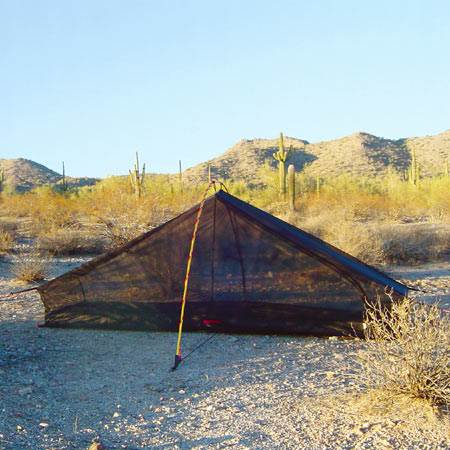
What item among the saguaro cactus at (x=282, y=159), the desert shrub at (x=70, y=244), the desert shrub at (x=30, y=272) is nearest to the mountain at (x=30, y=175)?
the saguaro cactus at (x=282, y=159)

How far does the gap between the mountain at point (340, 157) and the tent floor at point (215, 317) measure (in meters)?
47.0

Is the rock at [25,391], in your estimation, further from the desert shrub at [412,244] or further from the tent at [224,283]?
the desert shrub at [412,244]

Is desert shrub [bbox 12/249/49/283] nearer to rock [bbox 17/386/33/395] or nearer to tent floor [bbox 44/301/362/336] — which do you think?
tent floor [bbox 44/301/362/336]

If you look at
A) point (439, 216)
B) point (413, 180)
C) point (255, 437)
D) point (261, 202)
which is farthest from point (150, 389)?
point (413, 180)

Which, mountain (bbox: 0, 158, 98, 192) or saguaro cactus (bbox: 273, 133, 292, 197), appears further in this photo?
mountain (bbox: 0, 158, 98, 192)

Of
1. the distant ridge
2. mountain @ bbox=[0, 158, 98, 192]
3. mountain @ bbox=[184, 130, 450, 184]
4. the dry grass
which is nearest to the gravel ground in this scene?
the dry grass

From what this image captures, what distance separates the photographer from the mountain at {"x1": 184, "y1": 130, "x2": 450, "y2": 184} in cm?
5867

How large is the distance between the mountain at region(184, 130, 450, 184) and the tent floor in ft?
154

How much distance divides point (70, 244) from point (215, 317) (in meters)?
9.83

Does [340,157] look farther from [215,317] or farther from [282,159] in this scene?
[215,317]

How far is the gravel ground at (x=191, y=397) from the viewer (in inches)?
179

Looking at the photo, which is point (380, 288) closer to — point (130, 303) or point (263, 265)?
point (263, 265)

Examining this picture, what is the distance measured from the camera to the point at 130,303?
26.2 feet

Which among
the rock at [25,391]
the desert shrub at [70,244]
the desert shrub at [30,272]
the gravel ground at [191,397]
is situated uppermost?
the desert shrub at [70,244]
